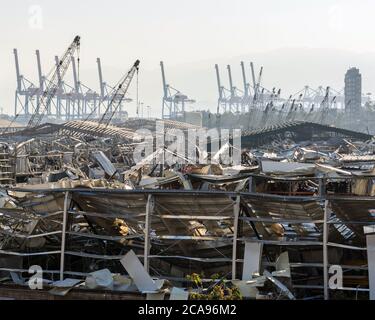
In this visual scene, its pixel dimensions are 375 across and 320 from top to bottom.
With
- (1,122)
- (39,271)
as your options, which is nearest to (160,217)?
(39,271)

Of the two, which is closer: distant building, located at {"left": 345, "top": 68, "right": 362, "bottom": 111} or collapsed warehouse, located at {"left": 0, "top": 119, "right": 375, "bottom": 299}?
collapsed warehouse, located at {"left": 0, "top": 119, "right": 375, "bottom": 299}

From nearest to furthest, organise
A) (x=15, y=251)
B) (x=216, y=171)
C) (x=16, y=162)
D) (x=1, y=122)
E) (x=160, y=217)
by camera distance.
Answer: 1. (x=160, y=217)
2. (x=15, y=251)
3. (x=216, y=171)
4. (x=16, y=162)
5. (x=1, y=122)

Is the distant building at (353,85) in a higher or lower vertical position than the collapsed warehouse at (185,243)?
higher

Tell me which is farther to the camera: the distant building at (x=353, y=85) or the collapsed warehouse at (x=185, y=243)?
the distant building at (x=353, y=85)

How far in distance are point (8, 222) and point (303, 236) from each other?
4525 millimetres

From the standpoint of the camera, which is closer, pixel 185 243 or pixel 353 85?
pixel 185 243

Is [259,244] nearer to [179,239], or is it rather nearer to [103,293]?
[179,239]

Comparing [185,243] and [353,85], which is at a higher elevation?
[353,85]

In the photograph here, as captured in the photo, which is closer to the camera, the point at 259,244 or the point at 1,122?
the point at 259,244

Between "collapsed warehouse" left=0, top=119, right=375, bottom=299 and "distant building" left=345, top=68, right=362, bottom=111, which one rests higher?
"distant building" left=345, top=68, right=362, bottom=111

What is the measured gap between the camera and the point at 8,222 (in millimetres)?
9852

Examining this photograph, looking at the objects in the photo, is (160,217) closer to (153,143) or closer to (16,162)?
(16,162)
